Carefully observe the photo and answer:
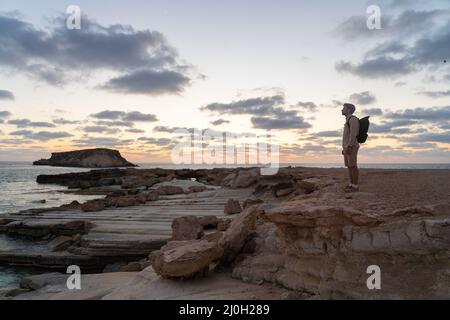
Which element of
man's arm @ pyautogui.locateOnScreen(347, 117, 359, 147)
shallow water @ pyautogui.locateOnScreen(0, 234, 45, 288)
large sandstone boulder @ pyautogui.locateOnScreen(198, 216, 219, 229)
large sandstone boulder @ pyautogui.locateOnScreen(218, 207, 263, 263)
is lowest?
shallow water @ pyautogui.locateOnScreen(0, 234, 45, 288)

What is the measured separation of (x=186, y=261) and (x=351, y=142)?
479 centimetres

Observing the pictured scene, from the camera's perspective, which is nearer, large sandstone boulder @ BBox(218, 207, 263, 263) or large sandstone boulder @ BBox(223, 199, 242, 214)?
large sandstone boulder @ BBox(218, 207, 263, 263)

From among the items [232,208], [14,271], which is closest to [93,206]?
[14,271]

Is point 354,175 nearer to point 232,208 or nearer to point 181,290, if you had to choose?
point 181,290

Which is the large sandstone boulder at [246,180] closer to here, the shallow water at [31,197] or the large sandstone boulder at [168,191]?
the large sandstone boulder at [168,191]

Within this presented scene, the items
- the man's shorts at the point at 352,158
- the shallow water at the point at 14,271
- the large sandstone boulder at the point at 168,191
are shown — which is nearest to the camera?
the man's shorts at the point at 352,158

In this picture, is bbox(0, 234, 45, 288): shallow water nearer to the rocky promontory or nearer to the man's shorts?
the man's shorts

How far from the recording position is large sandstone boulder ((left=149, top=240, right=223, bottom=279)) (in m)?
6.55

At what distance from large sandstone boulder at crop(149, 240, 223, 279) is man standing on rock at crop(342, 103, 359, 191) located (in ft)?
13.2

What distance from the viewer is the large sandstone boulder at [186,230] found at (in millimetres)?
10430

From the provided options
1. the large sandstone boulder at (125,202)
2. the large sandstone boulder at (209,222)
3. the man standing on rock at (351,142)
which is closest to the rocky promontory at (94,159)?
the large sandstone boulder at (125,202)

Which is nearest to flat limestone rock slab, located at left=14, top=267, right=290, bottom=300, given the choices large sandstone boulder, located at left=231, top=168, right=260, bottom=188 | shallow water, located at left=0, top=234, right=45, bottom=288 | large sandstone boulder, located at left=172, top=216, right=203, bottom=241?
large sandstone boulder, located at left=172, top=216, right=203, bottom=241

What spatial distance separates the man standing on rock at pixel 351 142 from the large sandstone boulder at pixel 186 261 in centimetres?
401
